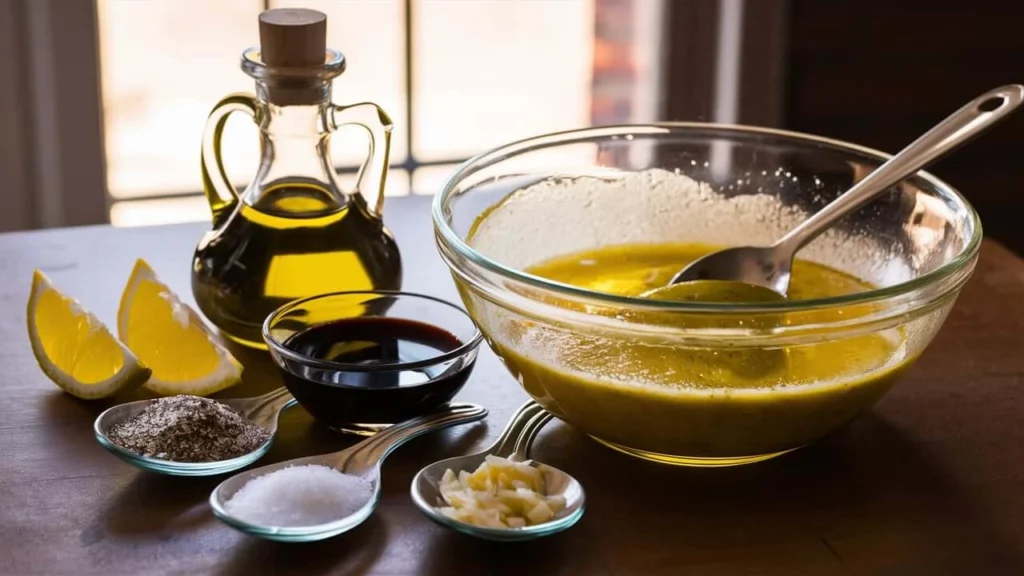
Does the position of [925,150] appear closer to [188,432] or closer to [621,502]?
[621,502]

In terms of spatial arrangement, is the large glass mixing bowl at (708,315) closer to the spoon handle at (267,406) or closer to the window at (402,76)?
the spoon handle at (267,406)

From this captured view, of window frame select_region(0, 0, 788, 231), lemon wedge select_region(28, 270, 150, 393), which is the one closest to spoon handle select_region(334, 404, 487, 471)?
lemon wedge select_region(28, 270, 150, 393)

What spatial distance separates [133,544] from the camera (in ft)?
2.95

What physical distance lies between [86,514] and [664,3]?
170cm

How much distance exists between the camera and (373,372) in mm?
1017

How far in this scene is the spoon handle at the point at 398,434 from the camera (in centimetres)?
99

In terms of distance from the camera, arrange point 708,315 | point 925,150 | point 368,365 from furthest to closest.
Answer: point 925,150, point 368,365, point 708,315

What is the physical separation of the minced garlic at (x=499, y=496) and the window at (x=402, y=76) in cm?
151

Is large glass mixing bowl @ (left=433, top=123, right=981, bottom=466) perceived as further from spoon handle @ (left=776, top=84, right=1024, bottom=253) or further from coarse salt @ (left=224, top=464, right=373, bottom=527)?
coarse salt @ (left=224, top=464, right=373, bottom=527)

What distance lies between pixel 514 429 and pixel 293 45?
0.38 metres

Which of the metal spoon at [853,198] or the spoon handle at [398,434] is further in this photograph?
the metal spoon at [853,198]

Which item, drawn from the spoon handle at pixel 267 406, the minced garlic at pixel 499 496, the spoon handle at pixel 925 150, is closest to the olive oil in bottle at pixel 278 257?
the spoon handle at pixel 267 406

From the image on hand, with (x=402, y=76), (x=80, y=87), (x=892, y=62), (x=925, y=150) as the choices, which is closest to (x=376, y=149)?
(x=925, y=150)

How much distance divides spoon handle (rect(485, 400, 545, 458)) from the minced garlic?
0.23 ft
